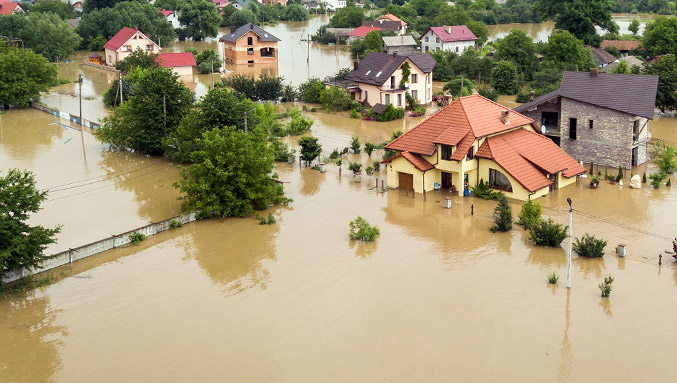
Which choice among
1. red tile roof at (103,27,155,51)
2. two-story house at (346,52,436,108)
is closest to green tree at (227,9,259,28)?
red tile roof at (103,27,155,51)

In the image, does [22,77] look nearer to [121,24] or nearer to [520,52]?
[121,24]

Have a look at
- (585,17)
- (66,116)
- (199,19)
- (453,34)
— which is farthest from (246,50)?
(585,17)

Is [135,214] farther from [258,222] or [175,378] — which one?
[175,378]

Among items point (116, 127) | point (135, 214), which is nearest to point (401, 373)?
point (135, 214)

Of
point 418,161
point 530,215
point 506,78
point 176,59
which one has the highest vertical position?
point 176,59

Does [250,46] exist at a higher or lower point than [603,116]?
higher

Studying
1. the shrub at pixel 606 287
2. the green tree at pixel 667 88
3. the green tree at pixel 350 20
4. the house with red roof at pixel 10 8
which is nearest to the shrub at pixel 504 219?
the shrub at pixel 606 287

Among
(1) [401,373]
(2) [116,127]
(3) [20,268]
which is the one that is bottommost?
(1) [401,373]

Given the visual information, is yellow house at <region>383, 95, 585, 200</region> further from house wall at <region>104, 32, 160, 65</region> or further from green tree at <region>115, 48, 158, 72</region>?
house wall at <region>104, 32, 160, 65</region>
